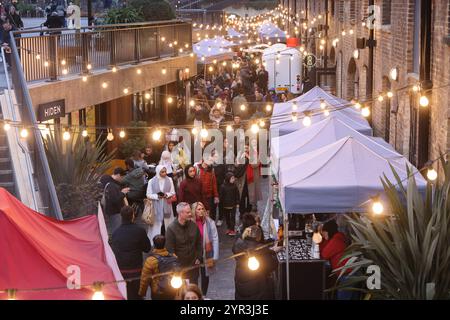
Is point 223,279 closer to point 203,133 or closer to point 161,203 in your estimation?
point 161,203

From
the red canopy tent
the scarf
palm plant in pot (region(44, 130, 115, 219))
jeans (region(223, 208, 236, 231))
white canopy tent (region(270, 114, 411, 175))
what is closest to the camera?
the red canopy tent

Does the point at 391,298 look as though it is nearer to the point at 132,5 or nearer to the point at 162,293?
the point at 162,293

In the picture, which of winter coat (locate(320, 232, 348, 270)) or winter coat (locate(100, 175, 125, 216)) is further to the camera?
winter coat (locate(100, 175, 125, 216))

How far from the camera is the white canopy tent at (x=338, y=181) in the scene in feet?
38.3

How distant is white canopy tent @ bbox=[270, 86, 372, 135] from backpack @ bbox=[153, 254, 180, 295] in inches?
251

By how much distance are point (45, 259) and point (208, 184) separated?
7.09 metres

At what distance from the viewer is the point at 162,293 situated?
10.2 m

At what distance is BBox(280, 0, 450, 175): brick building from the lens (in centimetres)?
1428

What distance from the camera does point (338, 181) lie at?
466 inches

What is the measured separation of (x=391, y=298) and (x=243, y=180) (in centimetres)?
764

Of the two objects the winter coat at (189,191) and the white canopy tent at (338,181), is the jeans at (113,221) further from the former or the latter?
the white canopy tent at (338,181)

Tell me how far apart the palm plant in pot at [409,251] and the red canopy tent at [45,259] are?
2632 mm

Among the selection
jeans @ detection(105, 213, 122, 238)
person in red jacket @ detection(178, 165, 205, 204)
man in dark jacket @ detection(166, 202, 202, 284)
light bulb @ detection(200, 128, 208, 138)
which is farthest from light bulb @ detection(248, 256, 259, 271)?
light bulb @ detection(200, 128, 208, 138)

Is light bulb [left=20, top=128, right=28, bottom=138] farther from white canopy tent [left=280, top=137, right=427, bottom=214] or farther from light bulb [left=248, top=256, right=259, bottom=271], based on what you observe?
light bulb [left=248, top=256, right=259, bottom=271]
